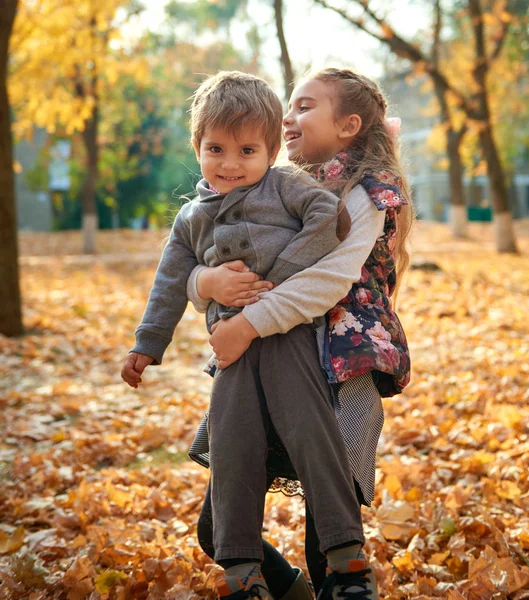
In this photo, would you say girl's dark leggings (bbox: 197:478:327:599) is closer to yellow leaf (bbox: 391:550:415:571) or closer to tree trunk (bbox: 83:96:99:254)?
yellow leaf (bbox: 391:550:415:571)

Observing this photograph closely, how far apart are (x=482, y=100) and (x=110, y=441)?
44.0 ft

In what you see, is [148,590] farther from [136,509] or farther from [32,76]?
[32,76]

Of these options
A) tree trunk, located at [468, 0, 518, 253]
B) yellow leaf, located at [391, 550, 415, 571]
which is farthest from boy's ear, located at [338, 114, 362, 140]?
tree trunk, located at [468, 0, 518, 253]

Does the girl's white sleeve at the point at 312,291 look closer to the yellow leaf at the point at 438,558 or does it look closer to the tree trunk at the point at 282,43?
the yellow leaf at the point at 438,558

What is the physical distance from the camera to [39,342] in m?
8.09

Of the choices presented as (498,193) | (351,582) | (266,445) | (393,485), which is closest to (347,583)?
(351,582)

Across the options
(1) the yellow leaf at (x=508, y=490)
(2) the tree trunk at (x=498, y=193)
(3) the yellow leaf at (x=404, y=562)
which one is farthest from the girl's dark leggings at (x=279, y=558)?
(2) the tree trunk at (x=498, y=193)

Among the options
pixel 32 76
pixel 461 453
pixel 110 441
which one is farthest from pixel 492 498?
pixel 32 76

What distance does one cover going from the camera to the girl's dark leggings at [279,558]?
2373 mm

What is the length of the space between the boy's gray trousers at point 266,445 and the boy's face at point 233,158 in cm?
48

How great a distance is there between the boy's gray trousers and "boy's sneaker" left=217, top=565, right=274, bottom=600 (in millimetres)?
A: 59

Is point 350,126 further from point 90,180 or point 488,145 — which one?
point 90,180

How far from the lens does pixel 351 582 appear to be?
1982 mm

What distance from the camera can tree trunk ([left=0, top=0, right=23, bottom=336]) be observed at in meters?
7.71
